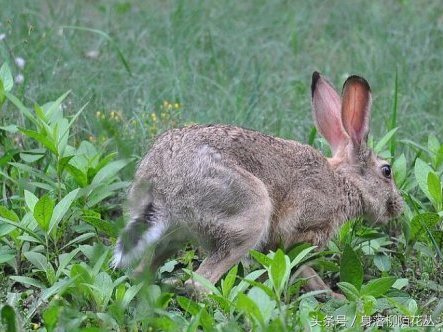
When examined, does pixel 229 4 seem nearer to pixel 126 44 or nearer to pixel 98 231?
pixel 126 44

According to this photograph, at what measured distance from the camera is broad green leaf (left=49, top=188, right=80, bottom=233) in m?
5.77

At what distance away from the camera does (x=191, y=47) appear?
8898 millimetres

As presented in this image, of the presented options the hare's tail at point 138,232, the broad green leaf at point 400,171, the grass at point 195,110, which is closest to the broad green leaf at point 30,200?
the grass at point 195,110

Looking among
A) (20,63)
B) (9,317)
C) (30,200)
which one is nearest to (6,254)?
(30,200)

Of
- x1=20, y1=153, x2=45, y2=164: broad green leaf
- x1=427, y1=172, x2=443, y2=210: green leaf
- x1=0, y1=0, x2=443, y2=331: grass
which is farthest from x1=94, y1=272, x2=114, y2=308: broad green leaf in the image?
x1=427, y1=172, x2=443, y2=210: green leaf

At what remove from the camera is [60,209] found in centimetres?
580

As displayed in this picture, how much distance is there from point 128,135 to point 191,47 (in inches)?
75.7

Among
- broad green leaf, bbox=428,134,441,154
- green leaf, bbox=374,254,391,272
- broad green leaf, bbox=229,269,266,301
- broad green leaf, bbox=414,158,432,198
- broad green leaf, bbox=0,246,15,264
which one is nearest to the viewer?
broad green leaf, bbox=229,269,266,301

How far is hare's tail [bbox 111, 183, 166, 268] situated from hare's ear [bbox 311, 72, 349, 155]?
1.51 meters

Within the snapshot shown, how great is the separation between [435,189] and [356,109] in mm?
685

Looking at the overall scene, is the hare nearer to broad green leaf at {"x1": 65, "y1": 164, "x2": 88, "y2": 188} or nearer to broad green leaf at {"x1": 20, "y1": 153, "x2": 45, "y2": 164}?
broad green leaf at {"x1": 65, "y1": 164, "x2": 88, "y2": 188}

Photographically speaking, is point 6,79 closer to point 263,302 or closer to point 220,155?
point 220,155

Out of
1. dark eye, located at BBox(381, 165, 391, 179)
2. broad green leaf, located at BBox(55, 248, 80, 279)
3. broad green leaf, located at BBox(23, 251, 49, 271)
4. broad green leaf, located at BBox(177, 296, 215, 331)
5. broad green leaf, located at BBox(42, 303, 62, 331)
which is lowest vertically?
broad green leaf, located at BBox(23, 251, 49, 271)

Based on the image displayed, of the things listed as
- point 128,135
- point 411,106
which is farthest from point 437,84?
point 128,135
